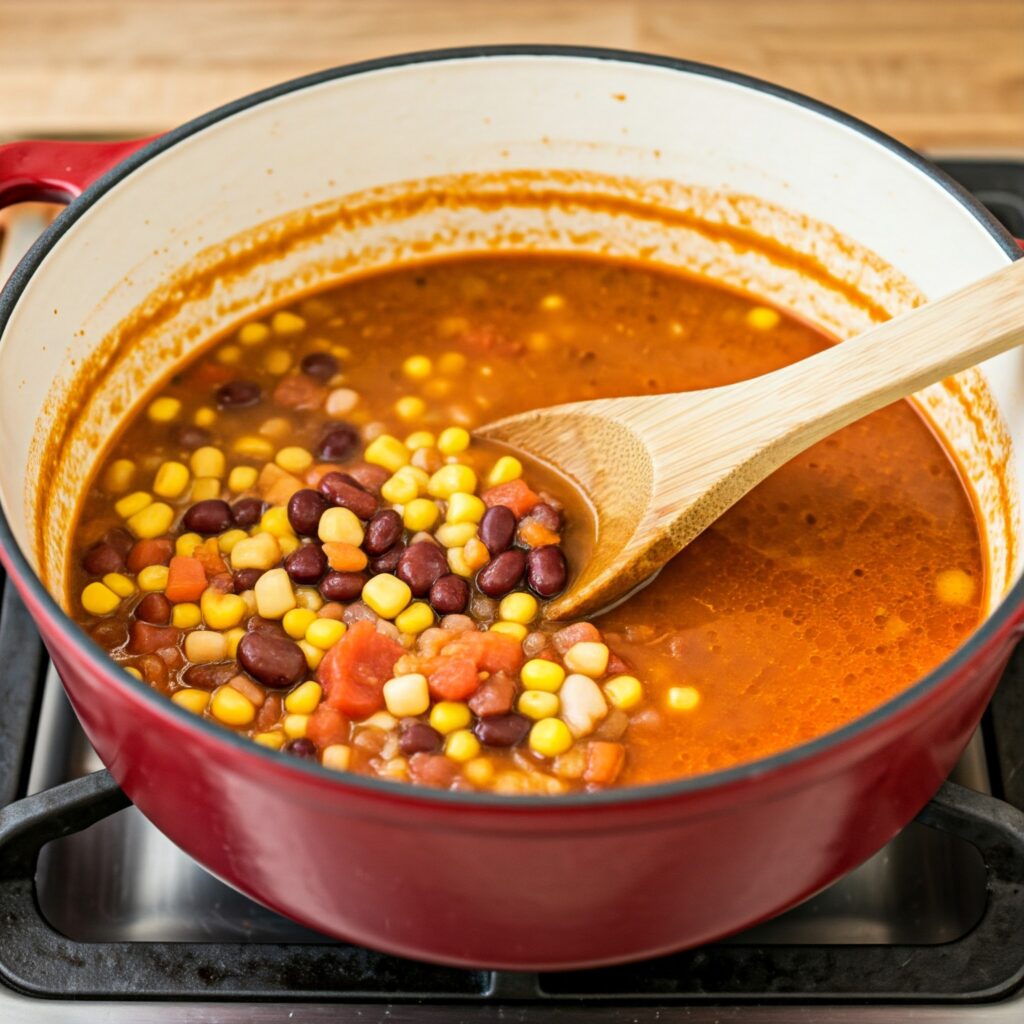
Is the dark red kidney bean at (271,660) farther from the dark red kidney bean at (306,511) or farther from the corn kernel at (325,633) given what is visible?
the dark red kidney bean at (306,511)

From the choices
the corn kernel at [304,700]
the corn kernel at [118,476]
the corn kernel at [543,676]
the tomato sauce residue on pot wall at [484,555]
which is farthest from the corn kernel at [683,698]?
the corn kernel at [118,476]

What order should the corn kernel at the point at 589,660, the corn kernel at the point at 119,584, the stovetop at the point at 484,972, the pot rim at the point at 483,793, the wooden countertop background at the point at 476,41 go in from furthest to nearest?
the wooden countertop background at the point at 476,41 → the corn kernel at the point at 119,584 → the corn kernel at the point at 589,660 → the stovetop at the point at 484,972 → the pot rim at the point at 483,793

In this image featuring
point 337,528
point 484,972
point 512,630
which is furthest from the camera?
point 337,528

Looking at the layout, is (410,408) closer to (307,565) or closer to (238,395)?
(238,395)

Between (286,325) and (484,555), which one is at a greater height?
(286,325)

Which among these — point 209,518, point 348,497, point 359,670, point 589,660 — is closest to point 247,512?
point 209,518

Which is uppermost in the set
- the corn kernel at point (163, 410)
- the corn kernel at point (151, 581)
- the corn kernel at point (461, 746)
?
the corn kernel at point (163, 410)

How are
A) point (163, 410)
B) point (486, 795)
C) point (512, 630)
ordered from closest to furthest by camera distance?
1. point (486, 795)
2. point (512, 630)
3. point (163, 410)

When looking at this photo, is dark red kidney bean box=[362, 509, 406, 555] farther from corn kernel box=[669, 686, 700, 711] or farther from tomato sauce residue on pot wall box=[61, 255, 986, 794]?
corn kernel box=[669, 686, 700, 711]
